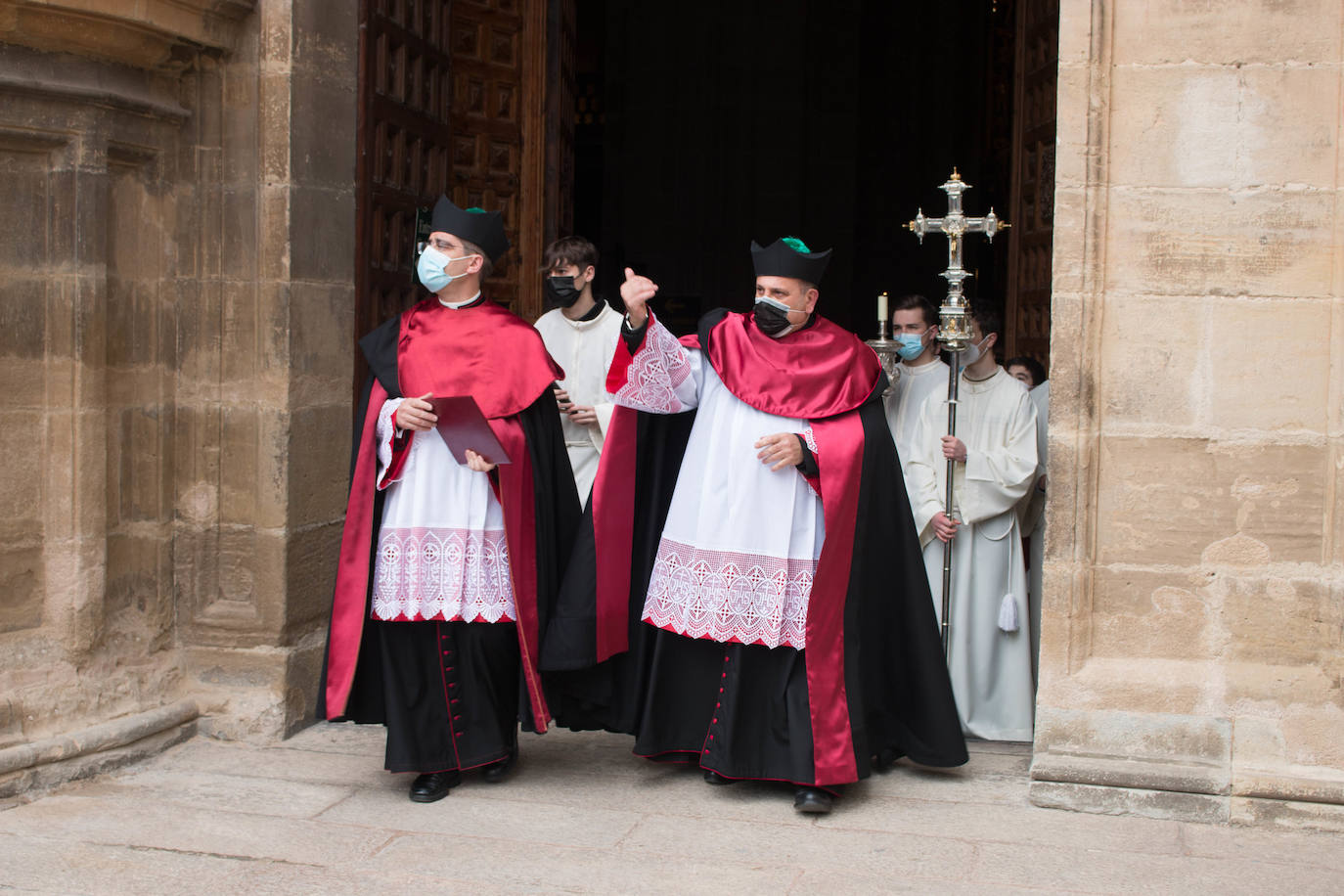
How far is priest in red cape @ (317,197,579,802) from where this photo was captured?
4.27 m

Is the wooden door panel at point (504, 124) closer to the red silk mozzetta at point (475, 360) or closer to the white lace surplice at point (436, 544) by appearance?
the red silk mozzetta at point (475, 360)

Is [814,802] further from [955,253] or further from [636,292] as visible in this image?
[955,253]

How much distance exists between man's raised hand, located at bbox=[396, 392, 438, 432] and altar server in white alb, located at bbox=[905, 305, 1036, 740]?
6.10ft

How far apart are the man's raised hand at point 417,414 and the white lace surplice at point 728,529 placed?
0.56 metres

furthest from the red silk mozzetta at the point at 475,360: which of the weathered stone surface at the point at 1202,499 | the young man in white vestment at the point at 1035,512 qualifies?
the young man in white vestment at the point at 1035,512

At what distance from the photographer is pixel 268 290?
4.93 meters

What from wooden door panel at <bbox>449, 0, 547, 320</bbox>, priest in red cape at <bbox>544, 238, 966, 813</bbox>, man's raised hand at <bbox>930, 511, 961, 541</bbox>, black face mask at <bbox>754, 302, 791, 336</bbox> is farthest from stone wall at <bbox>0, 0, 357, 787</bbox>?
man's raised hand at <bbox>930, 511, 961, 541</bbox>

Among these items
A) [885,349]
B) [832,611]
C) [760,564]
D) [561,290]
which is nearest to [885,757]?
[832,611]

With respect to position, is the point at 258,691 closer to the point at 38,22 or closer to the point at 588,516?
the point at 588,516

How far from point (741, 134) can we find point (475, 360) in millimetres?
8379

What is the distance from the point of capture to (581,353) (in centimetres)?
556

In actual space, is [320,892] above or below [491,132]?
below

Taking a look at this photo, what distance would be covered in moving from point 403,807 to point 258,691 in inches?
39.7

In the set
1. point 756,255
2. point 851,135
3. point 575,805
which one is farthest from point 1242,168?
point 851,135
